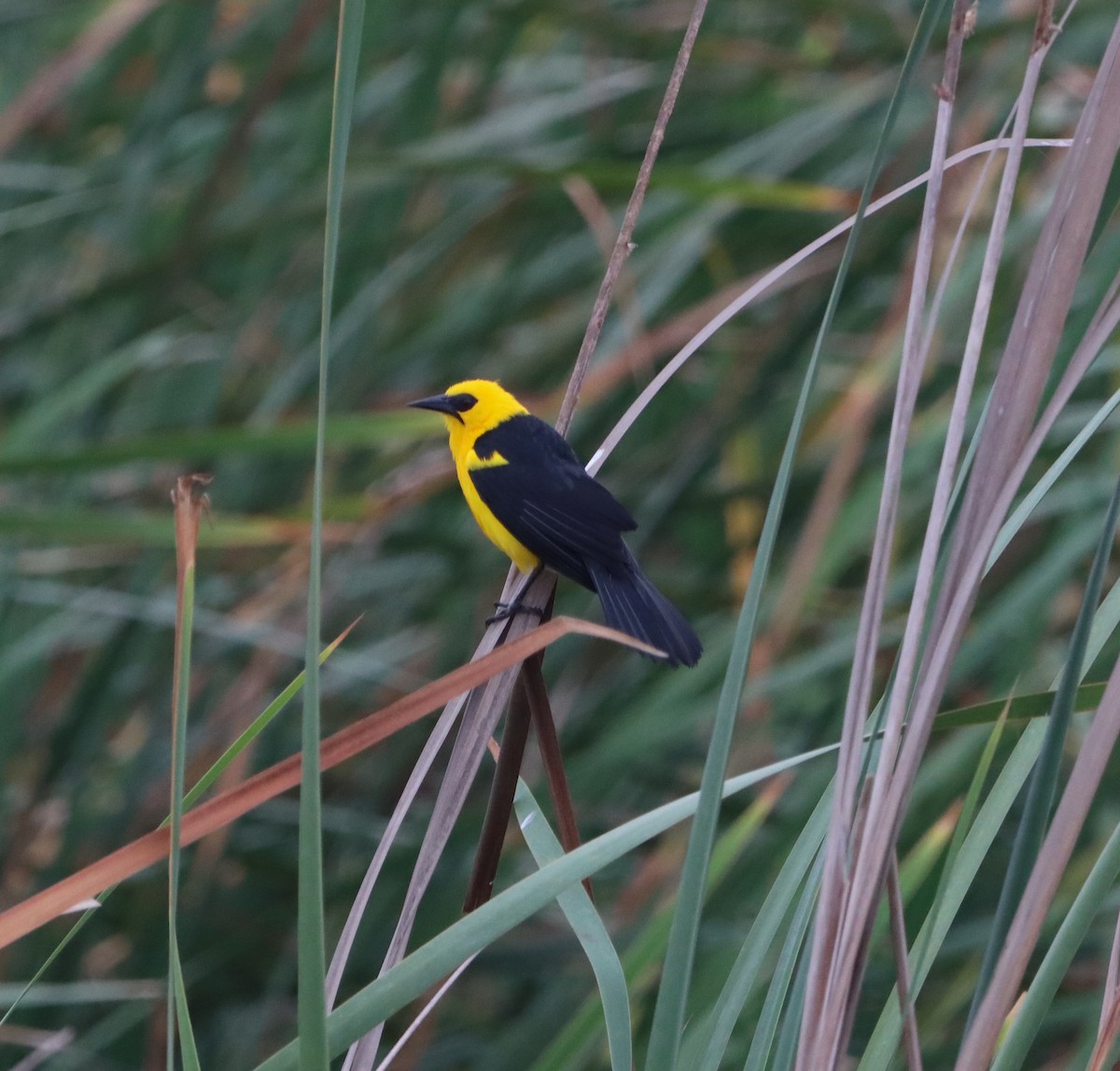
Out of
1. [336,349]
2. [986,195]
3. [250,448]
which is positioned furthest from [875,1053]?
[986,195]

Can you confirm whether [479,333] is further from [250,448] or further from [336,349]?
[250,448]

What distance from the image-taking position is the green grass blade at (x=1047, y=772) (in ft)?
2.32

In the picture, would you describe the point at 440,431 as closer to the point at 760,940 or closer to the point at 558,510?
the point at 558,510

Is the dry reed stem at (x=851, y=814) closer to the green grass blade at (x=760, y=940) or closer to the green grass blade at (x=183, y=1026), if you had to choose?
the green grass blade at (x=760, y=940)

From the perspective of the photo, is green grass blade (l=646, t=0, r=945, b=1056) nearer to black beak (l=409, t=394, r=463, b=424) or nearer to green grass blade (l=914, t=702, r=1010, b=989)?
green grass blade (l=914, t=702, r=1010, b=989)

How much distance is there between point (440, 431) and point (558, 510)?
23cm

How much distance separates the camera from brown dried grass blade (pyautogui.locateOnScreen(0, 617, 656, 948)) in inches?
31.1

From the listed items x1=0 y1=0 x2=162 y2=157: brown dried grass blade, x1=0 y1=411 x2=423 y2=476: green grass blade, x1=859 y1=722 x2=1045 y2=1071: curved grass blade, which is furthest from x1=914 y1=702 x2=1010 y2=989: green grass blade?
x1=0 y1=0 x2=162 y2=157: brown dried grass blade

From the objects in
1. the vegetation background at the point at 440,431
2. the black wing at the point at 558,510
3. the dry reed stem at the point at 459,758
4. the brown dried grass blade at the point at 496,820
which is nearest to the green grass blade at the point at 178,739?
the dry reed stem at the point at 459,758

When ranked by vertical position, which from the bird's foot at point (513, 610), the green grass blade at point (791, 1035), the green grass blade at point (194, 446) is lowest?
the green grass blade at point (791, 1035)

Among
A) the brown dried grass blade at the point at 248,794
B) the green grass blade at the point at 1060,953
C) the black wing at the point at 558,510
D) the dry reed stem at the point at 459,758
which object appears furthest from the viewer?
the black wing at the point at 558,510

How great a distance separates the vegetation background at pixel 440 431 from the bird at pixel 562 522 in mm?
92

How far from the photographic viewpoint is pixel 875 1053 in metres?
0.86

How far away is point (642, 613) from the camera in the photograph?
1597 millimetres
